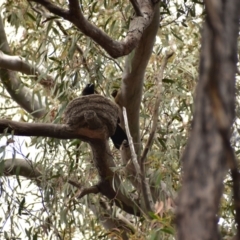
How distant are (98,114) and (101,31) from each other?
0.50 m

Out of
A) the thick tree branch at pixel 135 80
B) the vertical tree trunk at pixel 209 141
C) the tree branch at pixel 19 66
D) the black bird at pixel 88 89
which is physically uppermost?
the tree branch at pixel 19 66

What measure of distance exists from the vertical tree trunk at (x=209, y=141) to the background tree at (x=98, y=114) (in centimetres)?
158

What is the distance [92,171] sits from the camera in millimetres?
3645

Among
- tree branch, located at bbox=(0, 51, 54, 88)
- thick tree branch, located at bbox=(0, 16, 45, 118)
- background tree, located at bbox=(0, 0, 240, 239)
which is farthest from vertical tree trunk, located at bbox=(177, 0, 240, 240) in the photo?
thick tree branch, located at bbox=(0, 16, 45, 118)

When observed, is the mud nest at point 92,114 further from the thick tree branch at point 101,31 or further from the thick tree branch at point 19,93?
the thick tree branch at point 19,93

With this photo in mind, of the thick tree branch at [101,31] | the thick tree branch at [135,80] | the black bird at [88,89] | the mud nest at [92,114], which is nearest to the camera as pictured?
the thick tree branch at [101,31]

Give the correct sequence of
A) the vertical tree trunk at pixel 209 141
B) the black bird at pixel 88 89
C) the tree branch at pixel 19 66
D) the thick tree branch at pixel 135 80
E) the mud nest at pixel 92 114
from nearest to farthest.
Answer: the vertical tree trunk at pixel 209 141
the mud nest at pixel 92 114
the thick tree branch at pixel 135 80
the black bird at pixel 88 89
the tree branch at pixel 19 66

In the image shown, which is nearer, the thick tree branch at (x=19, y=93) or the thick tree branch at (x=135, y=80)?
the thick tree branch at (x=135, y=80)

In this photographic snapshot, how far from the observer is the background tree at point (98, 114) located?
2.62 meters

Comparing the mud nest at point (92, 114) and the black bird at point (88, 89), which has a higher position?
the black bird at point (88, 89)

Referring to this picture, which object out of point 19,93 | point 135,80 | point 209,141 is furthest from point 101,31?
point 19,93

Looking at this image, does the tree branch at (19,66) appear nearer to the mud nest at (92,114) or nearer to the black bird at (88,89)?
the black bird at (88,89)

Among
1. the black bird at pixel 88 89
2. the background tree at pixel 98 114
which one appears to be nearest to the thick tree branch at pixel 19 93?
the background tree at pixel 98 114

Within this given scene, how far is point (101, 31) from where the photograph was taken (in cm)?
230
